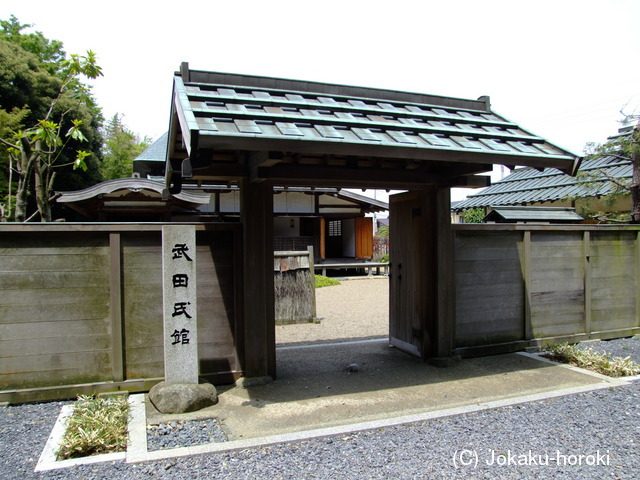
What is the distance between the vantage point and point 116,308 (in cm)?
523

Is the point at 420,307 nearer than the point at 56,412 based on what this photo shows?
No

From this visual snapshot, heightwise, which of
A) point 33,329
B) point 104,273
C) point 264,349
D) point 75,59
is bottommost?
point 264,349

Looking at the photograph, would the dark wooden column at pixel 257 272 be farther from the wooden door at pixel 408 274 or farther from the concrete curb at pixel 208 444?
the wooden door at pixel 408 274

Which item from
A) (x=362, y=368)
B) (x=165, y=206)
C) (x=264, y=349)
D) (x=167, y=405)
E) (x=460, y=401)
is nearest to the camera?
(x=167, y=405)

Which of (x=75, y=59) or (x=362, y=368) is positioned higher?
(x=75, y=59)

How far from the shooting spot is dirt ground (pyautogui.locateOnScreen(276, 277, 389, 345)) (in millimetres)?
8781

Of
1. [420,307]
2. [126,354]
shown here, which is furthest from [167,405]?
[420,307]

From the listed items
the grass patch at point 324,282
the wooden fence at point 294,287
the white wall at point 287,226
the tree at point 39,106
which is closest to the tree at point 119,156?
the tree at point 39,106

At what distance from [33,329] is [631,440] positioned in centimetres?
579

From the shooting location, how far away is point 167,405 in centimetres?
468

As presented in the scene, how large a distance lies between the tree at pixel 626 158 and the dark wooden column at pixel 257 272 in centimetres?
798

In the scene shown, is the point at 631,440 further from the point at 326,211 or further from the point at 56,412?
the point at 326,211

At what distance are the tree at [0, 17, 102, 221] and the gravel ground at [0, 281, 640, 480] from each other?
3.53 m

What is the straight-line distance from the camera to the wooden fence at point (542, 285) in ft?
22.1
